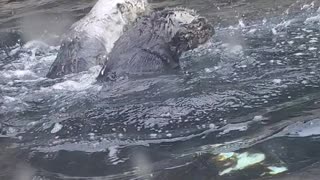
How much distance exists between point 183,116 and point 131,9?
303cm

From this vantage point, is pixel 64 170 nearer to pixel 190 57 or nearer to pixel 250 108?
pixel 250 108

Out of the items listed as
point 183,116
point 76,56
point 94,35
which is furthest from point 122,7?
point 183,116

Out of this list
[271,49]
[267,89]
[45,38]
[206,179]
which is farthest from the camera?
[45,38]

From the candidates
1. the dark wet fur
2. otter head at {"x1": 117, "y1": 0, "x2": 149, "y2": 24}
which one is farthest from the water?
otter head at {"x1": 117, "y1": 0, "x2": 149, "y2": 24}

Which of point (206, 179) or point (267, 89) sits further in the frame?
point (267, 89)

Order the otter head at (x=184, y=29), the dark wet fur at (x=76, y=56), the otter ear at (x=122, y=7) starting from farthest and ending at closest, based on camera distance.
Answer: the otter ear at (x=122, y=7), the dark wet fur at (x=76, y=56), the otter head at (x=184, y=29)

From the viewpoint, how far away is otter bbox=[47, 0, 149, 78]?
5.76 m

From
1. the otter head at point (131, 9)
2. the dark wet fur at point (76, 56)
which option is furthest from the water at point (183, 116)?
the otter head at point (131, 9)

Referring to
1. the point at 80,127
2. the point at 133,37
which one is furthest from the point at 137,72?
the point at 80,127

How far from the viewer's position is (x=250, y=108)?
3.95 m

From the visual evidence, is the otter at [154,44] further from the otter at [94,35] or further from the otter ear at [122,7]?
the otter ear at [122,7]

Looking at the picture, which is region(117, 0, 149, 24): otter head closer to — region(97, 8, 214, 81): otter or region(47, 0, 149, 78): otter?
region(47, 0, 149, 78): otter

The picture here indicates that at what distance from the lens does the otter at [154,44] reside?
17.3 feet

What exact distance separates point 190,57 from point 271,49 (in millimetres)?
969
